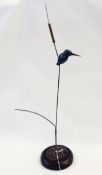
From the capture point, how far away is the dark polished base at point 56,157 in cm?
129

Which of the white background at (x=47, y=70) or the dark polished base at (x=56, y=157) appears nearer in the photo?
the dark polished base at (x=56, y=157)

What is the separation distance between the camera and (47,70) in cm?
156

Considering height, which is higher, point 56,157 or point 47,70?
point 47,70

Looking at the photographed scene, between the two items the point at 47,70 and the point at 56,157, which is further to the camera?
the point at 47,70

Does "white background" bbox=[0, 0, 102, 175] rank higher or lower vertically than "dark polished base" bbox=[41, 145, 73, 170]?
higher

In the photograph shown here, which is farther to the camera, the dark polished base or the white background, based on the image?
the white background

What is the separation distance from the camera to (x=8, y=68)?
159 cm

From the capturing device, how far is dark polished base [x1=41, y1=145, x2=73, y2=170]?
1294mm

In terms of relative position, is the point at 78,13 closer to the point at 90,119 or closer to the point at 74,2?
the point at 74,2

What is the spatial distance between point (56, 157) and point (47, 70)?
1.36 feet

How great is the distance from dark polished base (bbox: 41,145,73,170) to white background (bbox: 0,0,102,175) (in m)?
0.13

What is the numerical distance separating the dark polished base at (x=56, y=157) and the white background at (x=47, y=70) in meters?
0.13

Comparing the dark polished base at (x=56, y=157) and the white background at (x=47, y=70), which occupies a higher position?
the white background at (x=47, y=70)

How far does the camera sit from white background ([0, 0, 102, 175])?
1511mm
